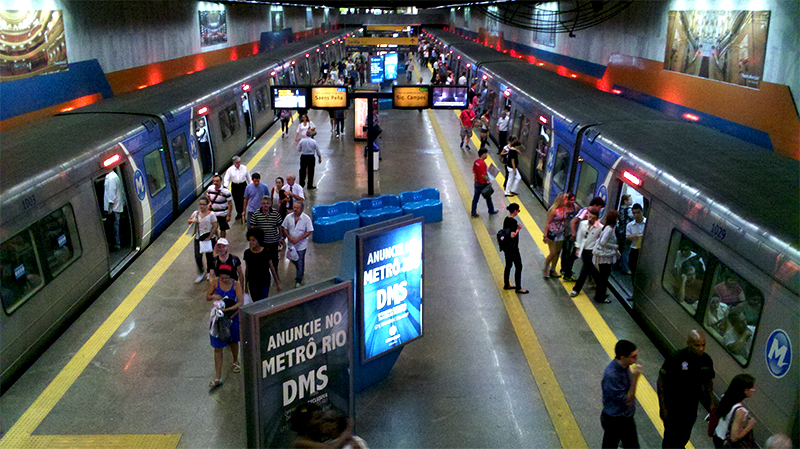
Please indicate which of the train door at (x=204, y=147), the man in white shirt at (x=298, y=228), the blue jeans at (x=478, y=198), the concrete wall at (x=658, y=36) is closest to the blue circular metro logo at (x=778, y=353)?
the concrete wall at (x=658, y=36)

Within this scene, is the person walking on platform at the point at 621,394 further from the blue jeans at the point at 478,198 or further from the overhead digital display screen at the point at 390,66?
the overhead digital display screen at the point at 390,66

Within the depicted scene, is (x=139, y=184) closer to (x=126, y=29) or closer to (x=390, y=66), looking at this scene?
(x=126, y=29)

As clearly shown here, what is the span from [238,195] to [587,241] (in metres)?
6.64

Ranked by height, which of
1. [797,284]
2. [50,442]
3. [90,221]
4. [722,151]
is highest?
[722,151]

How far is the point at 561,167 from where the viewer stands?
488 inches

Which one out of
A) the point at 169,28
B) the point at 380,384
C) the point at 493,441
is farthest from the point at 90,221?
the point at 169,28

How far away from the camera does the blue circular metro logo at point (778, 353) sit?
5.13 meters

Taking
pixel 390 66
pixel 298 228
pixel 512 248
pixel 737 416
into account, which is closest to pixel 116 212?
pixel 298 228

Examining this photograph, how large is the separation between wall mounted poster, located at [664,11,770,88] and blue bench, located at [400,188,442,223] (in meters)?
5.34

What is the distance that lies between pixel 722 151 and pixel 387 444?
596cm

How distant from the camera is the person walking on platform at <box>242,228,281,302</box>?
770 cm

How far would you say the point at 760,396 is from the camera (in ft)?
18.0

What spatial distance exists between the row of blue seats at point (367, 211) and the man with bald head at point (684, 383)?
6.24 meters

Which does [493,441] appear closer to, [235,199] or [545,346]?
[545,346]
